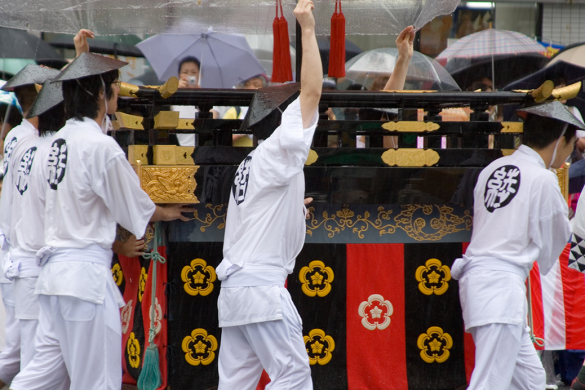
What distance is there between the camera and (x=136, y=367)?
424cm

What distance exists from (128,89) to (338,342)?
204 cm

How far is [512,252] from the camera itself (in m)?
3.51

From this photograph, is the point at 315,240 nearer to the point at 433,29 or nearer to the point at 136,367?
the point at 136,367

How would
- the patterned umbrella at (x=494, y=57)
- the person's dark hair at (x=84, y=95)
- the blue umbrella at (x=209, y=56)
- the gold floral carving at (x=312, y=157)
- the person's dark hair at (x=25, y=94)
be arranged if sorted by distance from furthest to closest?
the patterned umbrella at (x=494, y=57)
the blue umbrella at (x=209, y=56)
the person's dark hair at (x=25, y=94)
the gold floral carving at (x=312, y=157)
the person's dark hair at (x=84, y=95)

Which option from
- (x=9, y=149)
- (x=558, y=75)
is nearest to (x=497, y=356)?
(x=9, y=149)

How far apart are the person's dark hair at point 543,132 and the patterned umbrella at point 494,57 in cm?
409

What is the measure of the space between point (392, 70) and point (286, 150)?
4234mm

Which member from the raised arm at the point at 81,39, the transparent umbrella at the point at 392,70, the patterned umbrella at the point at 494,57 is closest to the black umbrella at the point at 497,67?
the patterned umbrella at the point at 494,57

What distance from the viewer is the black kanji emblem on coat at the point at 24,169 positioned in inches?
147

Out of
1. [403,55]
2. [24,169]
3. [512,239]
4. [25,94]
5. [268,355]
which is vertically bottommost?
[268,355]

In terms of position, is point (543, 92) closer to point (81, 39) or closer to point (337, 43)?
point (337, 43)

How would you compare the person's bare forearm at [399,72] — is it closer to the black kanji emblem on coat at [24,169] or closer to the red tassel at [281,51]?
the red tassel at [281,51]

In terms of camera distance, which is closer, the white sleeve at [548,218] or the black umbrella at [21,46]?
the white sleeve at [548,218]

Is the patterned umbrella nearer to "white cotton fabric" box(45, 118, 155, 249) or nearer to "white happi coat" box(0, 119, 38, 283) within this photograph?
"white happi coat" box(0, 119, 38, 283)
